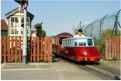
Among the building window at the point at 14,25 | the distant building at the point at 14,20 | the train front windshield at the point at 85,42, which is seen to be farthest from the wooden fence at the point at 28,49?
the building window at the point at 14,25

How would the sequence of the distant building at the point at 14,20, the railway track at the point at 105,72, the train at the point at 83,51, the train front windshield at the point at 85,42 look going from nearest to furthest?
the railway track at the point at 105,72 → the train at the point at 83,51 → the train front windshield at the point at 85,42 → the distant building at the point at 14,20

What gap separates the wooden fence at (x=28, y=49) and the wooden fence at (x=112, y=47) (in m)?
5.04

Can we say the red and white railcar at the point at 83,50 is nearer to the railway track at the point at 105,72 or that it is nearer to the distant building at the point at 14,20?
the railway track at the point at 105,72

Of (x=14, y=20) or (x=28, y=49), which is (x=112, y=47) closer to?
(x=28, y=49)

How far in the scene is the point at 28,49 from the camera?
22.1 metres

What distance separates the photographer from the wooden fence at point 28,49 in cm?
2159

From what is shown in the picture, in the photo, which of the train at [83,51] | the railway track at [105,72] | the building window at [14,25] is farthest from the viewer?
the building window at [14,25]

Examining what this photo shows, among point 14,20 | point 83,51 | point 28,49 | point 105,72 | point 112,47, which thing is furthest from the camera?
point 14,20

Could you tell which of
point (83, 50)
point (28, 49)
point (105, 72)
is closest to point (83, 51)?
point (83, 50)

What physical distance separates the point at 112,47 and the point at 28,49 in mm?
6554

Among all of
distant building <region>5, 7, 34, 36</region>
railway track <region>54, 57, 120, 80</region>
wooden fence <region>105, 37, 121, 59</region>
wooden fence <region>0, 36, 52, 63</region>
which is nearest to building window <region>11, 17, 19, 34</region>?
distant building <region>5, 7, 34, 36</region>

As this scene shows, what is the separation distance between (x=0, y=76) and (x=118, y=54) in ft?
41.0

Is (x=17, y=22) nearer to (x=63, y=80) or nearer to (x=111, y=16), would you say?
(x=111, y=16)

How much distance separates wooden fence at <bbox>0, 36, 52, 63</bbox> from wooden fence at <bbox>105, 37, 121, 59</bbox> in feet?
16.5
